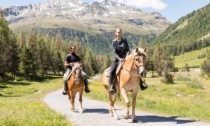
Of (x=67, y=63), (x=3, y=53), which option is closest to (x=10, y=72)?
(x=3, y=53)

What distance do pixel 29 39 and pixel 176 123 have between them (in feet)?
366

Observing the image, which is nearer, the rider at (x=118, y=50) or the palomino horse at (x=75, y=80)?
the rider at (x=118, y=50)

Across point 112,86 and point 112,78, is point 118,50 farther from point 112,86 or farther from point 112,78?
point 112,86

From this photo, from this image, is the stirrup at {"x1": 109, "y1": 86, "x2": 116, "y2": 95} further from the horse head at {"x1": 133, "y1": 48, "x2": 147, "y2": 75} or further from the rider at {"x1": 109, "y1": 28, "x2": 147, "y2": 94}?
the horse head at {"x1": 133, "y1": 48, "x2": 147, "y2": 75}

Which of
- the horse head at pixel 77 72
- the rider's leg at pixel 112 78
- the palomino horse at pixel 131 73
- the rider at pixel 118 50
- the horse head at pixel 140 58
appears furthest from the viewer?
the horse head at pixel 77 72

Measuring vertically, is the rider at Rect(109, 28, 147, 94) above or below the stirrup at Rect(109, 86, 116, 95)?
above

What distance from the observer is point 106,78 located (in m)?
19.7

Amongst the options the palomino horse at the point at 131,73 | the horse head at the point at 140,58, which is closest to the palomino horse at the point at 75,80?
the palomino horse at the point at 131,73

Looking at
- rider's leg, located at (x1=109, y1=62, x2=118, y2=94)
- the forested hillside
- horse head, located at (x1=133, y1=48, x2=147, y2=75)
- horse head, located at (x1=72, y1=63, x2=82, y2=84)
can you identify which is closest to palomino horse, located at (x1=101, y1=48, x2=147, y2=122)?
horse head, located at (x1=133, y1=48, x2=147, y2=75)

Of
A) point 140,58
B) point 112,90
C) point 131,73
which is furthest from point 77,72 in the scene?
point 140,58

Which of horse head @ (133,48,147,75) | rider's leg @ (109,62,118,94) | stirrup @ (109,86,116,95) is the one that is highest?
horse head @ (133,48,147,75)

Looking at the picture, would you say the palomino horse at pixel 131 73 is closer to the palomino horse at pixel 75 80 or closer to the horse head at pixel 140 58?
the horse head at pixel 140 58

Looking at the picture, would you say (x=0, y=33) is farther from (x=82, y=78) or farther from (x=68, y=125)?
(x=68, y=125)

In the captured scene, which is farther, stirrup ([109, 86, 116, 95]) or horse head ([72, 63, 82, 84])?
horse head ([72, 63, 82, 84])
